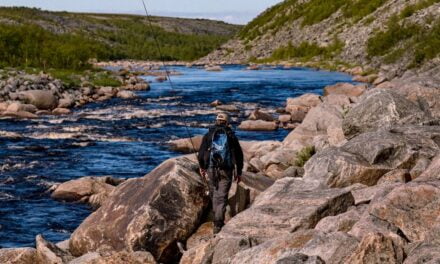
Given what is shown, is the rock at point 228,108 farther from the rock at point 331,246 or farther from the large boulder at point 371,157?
the rock at point 331,246

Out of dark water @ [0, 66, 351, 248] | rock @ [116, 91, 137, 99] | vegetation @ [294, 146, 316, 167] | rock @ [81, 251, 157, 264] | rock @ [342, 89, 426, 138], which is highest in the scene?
rock @ [342, 89, 426, 138]

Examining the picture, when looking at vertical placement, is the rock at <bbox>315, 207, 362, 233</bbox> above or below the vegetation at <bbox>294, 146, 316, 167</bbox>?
above

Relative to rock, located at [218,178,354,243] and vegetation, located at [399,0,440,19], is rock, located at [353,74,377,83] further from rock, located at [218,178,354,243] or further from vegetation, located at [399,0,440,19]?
rock, located at [218,178,354,243]

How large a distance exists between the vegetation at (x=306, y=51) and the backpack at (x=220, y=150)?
6385 centimetres

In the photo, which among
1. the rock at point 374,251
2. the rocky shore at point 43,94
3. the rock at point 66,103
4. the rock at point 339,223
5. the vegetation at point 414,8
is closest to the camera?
the rock at point 374,251

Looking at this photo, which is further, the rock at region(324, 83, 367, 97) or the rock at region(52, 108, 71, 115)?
the rock at region(324, 83, 367, 97)

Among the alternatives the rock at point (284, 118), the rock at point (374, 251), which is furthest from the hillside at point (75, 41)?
the rock at point (374, 251)

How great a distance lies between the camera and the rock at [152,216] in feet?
39.8

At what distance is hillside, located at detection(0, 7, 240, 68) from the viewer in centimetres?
6281

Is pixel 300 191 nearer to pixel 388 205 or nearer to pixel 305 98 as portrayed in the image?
pixel 388 205

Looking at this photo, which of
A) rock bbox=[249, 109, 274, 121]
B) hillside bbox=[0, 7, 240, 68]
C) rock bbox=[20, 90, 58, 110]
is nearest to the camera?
rock bbox=[249, 109, 274, 121]

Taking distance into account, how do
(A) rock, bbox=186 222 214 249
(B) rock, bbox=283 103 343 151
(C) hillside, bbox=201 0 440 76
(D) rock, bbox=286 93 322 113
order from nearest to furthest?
(A) rock, bbox=186 222 214 249 < (B) rock, bbox=283 103 343 151 < (D) rock, bbox=286 93 322 113 < (C) hillside, bbox=201 0 440 76

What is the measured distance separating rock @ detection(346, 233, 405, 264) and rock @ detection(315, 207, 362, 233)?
147 cm

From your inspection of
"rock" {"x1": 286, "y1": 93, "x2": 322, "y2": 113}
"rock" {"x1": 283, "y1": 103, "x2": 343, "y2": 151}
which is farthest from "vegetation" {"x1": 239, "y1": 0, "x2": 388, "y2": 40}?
"rock" {"x1": 283, "y1": 103, "x2": 343, "y2": 151}
